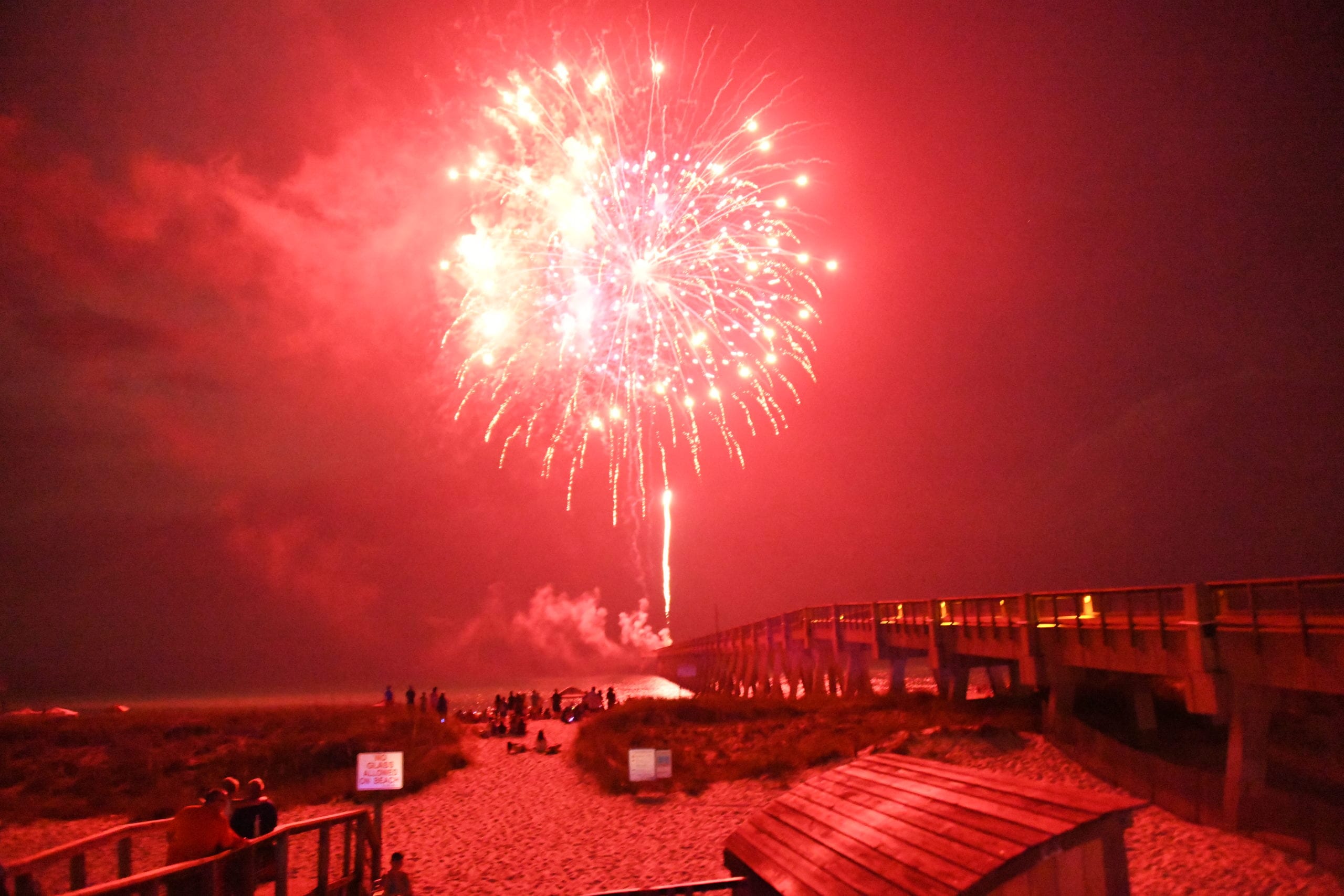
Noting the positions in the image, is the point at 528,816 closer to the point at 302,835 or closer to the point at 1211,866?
the point at 302,835

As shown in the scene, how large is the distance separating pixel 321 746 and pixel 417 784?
20.0 feet

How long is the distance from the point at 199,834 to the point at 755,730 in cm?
1751

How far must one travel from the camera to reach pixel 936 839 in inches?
262

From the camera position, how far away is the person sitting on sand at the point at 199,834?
8062 millimetres

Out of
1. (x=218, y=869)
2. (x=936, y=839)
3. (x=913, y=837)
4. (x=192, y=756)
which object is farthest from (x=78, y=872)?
(x=192, y=756)

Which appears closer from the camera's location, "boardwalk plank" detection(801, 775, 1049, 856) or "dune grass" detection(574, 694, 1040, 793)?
"boardwalk plank" detection(801, 775, 1049, 856)

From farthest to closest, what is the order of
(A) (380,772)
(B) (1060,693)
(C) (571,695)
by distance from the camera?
(C) (571,695), (B) (1060,693), (A) (380,772)

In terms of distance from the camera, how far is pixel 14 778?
84.1ft

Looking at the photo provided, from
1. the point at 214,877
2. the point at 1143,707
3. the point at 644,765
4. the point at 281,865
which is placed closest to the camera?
the point at 214,877

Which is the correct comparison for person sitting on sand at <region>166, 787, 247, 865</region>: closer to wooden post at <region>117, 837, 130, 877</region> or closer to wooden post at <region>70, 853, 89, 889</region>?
wooden post at <region>70, 853, 89, 889</region>

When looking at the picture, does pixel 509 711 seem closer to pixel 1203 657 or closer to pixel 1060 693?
pixel 1060 693

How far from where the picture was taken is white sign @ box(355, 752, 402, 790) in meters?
15.0

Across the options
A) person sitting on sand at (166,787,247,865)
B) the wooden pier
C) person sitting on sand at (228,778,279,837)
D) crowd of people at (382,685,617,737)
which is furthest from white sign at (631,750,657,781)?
crowd of people at (382,685,617,737)

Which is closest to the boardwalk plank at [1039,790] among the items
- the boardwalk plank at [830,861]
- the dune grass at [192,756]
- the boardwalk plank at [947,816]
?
the boardwalk plank at [947,816]
